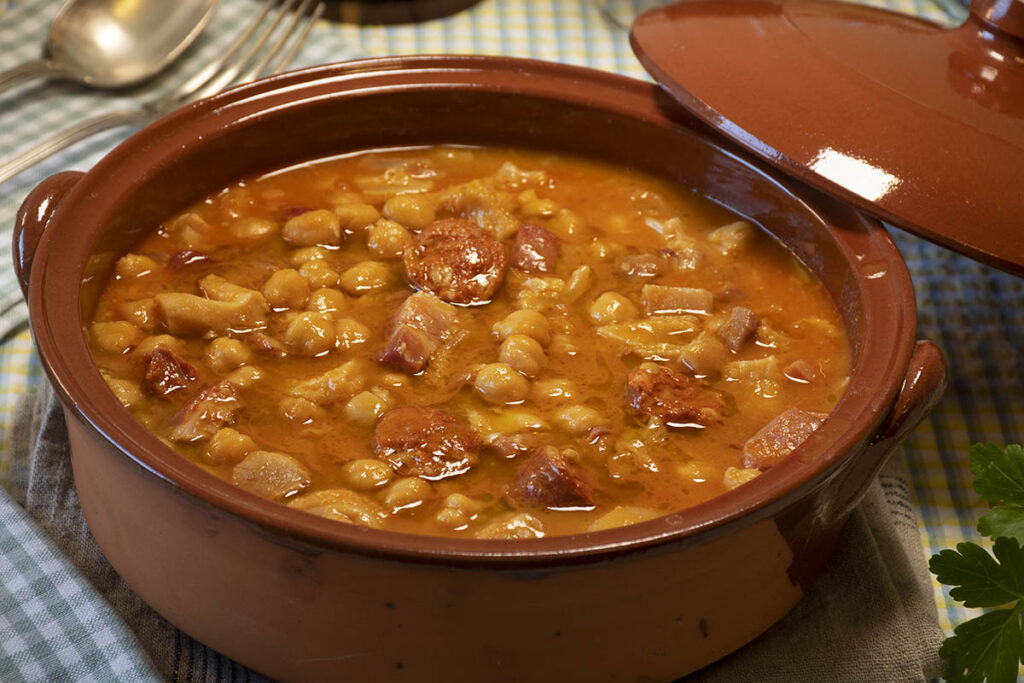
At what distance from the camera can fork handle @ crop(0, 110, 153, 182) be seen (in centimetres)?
354

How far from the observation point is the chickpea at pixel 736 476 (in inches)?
93.7

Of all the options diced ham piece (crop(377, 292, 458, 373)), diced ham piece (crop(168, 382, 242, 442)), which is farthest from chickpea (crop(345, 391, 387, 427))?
diced ham piece (crop(168, 382, 242, 442))


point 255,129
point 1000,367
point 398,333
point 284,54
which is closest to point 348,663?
point 398,333

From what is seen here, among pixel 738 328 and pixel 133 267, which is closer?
pixel 738 328

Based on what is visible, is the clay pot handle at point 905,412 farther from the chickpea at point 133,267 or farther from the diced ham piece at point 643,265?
the chickpea at point 133,267

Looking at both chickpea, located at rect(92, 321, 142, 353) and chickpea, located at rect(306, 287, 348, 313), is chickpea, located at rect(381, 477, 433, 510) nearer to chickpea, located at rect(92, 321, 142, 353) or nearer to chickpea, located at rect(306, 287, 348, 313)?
chickpea, located at rect(306, 287, 348, 313)

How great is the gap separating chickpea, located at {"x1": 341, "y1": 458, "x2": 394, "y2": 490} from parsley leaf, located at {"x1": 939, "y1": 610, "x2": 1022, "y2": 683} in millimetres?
1166

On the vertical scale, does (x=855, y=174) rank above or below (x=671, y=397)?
above

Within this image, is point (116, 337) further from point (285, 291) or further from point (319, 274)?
point (319, 274)

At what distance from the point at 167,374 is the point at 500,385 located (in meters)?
0.73

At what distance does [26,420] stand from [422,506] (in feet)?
3.97

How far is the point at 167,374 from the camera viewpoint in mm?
2561

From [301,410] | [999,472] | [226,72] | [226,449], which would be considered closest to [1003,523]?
[999,472]

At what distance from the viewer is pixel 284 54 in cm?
438
